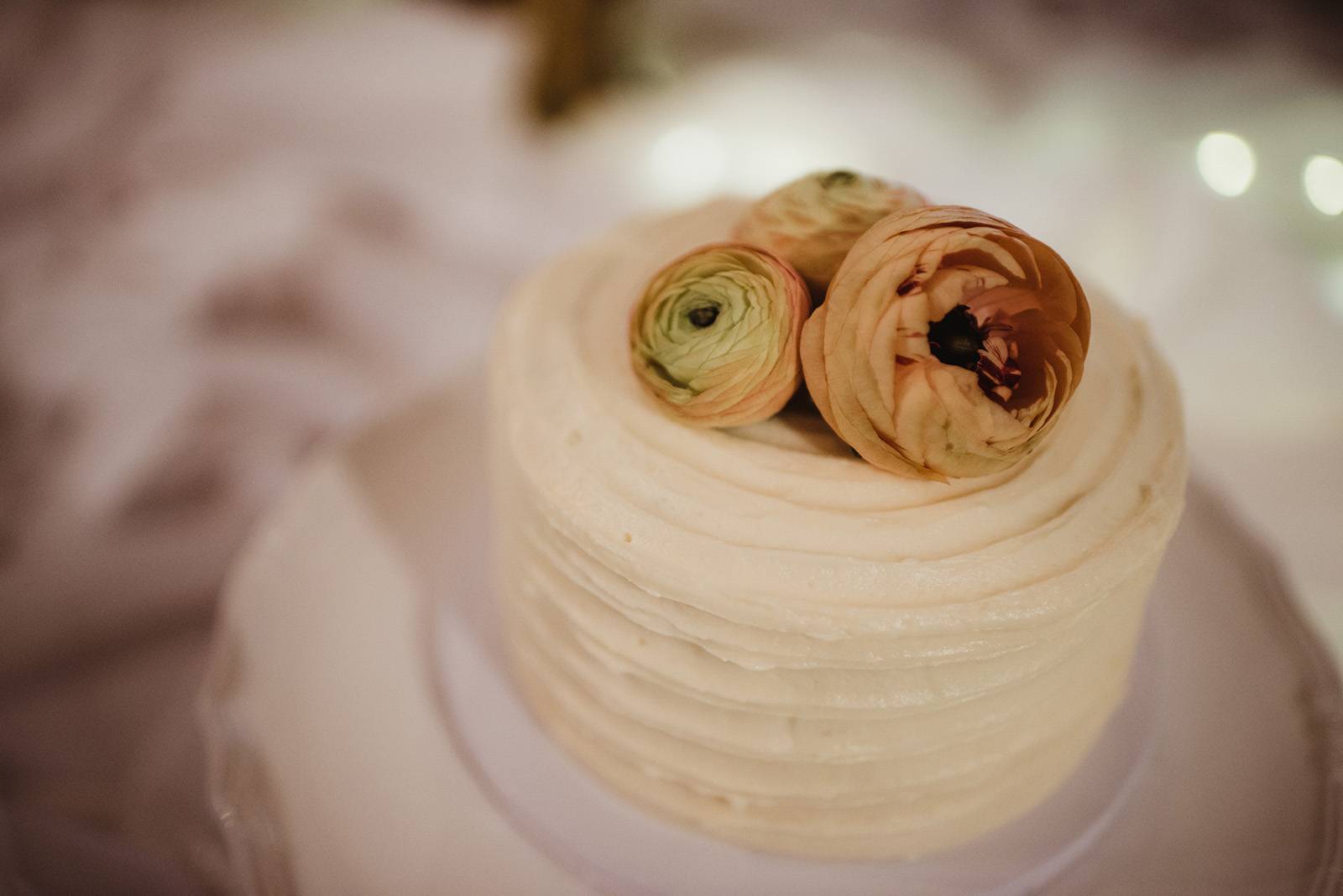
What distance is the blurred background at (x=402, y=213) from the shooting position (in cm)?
182

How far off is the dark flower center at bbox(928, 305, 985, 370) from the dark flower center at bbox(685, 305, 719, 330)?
0.22 meters

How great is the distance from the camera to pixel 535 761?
1326 millimetres

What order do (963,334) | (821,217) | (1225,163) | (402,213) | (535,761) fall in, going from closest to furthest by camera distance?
(963,334) < (821,217) < (535,761) < (1225,163) < (402,213)

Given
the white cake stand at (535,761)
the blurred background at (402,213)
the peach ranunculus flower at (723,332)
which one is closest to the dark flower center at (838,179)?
the peach ranunculus flower at (723,332)

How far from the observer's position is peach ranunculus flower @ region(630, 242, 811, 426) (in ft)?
3.28

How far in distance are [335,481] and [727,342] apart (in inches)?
38.1

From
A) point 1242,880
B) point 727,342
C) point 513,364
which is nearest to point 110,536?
point 513,364

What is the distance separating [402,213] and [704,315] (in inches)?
76.2

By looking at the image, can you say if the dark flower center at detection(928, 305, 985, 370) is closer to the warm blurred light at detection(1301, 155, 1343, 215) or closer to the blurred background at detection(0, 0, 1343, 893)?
the blurred background at detection(0, 0, 1343, 893)

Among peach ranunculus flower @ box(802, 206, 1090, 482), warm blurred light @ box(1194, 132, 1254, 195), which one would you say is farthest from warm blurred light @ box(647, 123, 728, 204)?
peach ranunculus flower @ box(802, 206, 1090, 482)

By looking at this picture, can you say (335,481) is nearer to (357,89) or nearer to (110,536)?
(110,536)

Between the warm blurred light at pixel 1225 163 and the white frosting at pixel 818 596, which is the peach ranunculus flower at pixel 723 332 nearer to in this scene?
the white frosting at pixel 818 596

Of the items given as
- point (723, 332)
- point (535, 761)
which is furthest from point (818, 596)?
point (535, 761)

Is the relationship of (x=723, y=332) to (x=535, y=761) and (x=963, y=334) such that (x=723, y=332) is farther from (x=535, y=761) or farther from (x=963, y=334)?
(x=535, y=761)
